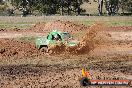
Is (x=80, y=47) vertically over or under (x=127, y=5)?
over

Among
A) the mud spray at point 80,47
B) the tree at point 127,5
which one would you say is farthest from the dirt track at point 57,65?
the tree at point 127,5

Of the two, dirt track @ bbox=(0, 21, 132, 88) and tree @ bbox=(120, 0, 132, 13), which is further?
tree @ bbox=(120, 0, 132, 13)

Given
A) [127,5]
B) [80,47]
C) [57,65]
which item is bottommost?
[127,5]

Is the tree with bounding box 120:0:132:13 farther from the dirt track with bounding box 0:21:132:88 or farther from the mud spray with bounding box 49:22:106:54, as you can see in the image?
the mud spray with bounding box 49:22:106:54

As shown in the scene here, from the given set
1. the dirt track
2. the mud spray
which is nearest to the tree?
the dirt track

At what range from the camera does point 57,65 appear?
23.8m

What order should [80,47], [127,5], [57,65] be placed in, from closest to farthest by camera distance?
[57,65] → [80,47] → [127,5]

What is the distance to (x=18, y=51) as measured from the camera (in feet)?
95.1

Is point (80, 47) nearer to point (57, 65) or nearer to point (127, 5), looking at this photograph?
point (57, 65)

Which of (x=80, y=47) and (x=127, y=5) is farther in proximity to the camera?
(x=127, y=5)

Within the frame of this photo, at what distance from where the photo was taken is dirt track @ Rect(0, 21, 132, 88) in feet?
61.5

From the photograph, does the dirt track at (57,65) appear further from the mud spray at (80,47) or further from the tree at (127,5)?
the tree at (127,5)

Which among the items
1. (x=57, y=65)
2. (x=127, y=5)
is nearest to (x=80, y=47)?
(x=57, y=65)

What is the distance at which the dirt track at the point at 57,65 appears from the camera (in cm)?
1875
